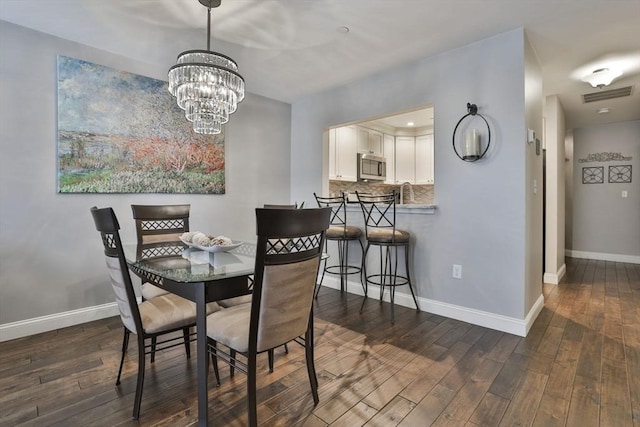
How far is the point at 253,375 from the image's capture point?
1.41 metres

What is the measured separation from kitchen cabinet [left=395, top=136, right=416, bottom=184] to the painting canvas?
3.69m

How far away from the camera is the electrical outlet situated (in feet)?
9.59

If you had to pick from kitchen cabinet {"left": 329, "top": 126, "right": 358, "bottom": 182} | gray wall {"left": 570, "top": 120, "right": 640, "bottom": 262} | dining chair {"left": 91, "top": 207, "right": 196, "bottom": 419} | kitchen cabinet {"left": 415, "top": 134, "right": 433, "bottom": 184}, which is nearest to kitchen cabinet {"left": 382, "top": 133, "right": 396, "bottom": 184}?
kitchen cabinet {"left": 415, "top": 134, "right": 433, "bottom": 184}

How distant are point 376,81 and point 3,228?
3623 mm

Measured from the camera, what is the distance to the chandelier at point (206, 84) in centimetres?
210

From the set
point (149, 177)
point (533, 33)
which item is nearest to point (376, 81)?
point (533, 33)

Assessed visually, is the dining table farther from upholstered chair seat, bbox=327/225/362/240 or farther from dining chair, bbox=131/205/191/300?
upholstered chair seat, bbox=327/225/362/240

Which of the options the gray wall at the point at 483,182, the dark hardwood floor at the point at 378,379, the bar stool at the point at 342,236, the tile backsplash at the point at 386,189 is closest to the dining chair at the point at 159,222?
the dark hardwood floor at the point at 378,379

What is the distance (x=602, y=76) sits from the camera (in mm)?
3342

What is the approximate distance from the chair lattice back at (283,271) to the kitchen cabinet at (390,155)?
15.4ft

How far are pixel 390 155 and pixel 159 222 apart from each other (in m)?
4.49

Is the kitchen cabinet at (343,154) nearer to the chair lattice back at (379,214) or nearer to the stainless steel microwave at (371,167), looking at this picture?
the stainless steel microwave at (371,167)

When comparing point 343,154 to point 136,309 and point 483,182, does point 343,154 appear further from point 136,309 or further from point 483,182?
point 136,309

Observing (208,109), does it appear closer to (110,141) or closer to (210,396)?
(110,141)
